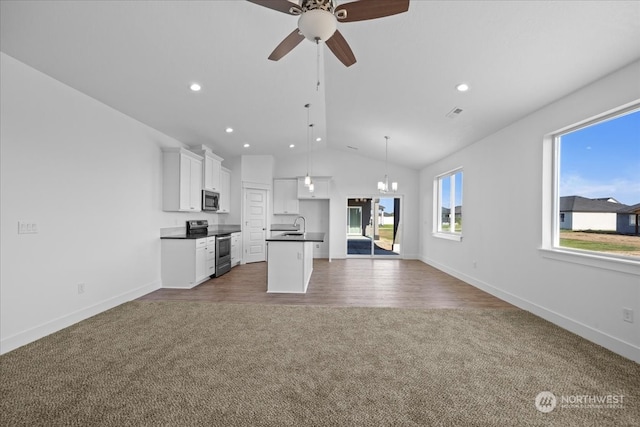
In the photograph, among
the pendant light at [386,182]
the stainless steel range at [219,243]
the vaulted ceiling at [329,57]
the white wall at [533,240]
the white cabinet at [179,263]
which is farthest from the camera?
the pendant light at [386,182]

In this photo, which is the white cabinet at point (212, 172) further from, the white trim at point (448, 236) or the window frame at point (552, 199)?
the window frame at point (552, 199)

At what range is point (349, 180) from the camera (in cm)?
791

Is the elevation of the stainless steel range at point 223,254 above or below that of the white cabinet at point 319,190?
below

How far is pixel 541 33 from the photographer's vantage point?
86.1 inches

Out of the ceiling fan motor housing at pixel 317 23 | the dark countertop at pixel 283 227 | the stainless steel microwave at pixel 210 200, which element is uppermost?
the ceiling fan motor housing at pixel 317 23

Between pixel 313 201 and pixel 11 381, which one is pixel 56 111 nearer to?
pixel 11 381

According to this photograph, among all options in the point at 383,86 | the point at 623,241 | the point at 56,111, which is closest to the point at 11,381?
the point at 56,111

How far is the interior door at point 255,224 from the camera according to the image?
7.02 m

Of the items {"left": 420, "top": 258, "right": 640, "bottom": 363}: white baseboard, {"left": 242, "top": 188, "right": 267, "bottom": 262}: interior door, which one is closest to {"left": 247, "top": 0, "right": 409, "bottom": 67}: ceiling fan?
{"left": 420, "top": 258, "right": 640, "bottom": 363}: white baseboard

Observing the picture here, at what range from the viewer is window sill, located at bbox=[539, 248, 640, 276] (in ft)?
7.74

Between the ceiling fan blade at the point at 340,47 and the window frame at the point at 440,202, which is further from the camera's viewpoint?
the window frame at the point at 440,202

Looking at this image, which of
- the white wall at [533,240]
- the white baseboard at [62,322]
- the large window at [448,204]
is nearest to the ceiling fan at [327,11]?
the white wall at [533,240]

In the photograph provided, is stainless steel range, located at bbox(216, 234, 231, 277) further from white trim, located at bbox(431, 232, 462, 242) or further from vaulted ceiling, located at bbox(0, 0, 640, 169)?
white trim, located at bbox(431, 232, 462, 242)

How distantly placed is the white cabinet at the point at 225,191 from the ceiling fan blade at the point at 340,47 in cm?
499
